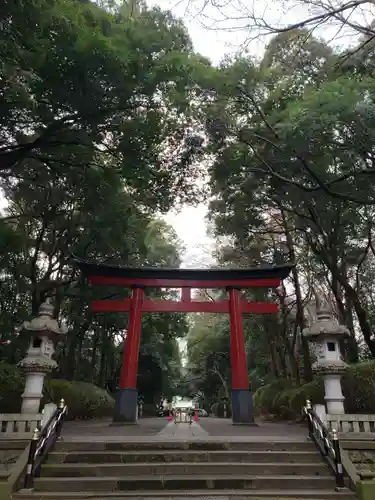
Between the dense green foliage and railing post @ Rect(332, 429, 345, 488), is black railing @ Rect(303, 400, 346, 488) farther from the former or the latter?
the dense green foliage

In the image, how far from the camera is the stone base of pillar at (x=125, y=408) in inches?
423

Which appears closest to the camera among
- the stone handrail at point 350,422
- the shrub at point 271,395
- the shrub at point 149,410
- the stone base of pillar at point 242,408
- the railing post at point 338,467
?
the railing post at point 338,467

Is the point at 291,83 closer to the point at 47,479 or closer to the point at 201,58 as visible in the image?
the point at 201,58

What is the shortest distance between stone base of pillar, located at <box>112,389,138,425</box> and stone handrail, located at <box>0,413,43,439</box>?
4.45 meters

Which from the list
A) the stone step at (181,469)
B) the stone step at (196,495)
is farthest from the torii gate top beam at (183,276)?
the stone step at (196,495)

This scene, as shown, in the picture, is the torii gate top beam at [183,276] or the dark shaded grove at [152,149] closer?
the dark shaded grove at [152,149]

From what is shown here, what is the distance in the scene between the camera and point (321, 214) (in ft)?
39.0

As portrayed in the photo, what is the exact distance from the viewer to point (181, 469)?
5770 millimetres

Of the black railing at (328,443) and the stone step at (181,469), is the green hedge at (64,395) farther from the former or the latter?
the black railing at (328,443)

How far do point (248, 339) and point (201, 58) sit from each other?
58.6 ft

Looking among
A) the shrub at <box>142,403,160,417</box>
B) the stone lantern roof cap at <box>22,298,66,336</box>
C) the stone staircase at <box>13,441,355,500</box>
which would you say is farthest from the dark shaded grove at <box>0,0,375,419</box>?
the shrub at <box>142,403,160,417</box>

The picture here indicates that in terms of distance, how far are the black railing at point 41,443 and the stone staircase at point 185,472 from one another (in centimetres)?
15

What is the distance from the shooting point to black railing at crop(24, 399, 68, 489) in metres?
5.24

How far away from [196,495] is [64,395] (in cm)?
926
